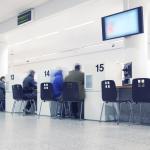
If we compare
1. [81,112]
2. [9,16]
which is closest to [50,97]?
[81,112]

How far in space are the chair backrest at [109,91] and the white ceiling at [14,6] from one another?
373 centimetres

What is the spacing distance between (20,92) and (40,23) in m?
2.62

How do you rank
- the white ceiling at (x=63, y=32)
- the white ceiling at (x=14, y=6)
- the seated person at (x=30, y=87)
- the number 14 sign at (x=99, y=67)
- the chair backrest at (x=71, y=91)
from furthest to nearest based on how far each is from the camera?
the white ceiling at (x=14, y=6)
the white ceiling at (x=63, y=32)
the seated person at (x=30, y=87)
the chair backrest at (x=71, y=91)
the number 14 sign at (x=99, y=67)

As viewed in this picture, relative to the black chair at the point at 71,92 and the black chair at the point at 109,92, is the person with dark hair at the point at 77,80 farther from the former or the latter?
the black chair at the point at 109,92

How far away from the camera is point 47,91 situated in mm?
6973

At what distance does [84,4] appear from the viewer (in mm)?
7641

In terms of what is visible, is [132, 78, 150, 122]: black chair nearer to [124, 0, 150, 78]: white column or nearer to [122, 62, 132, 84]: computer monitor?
[122, 62, 132, 84]: computer monitor

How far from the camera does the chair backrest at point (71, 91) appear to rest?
21.2 feet

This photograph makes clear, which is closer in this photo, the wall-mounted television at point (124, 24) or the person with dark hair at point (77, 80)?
the wall-mounted television at point (124, 24)

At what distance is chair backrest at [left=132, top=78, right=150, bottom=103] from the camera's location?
16.9 feet

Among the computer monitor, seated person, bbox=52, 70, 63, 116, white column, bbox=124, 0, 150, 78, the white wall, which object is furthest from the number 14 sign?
seated person, bbox=52, 70, 63, 116

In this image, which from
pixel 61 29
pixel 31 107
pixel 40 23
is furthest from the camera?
pixel 61 29

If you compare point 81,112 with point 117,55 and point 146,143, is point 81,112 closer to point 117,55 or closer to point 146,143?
point 146,143

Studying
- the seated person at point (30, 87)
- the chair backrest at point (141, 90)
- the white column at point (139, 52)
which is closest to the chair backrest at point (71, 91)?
the white column at point (139, 52)
